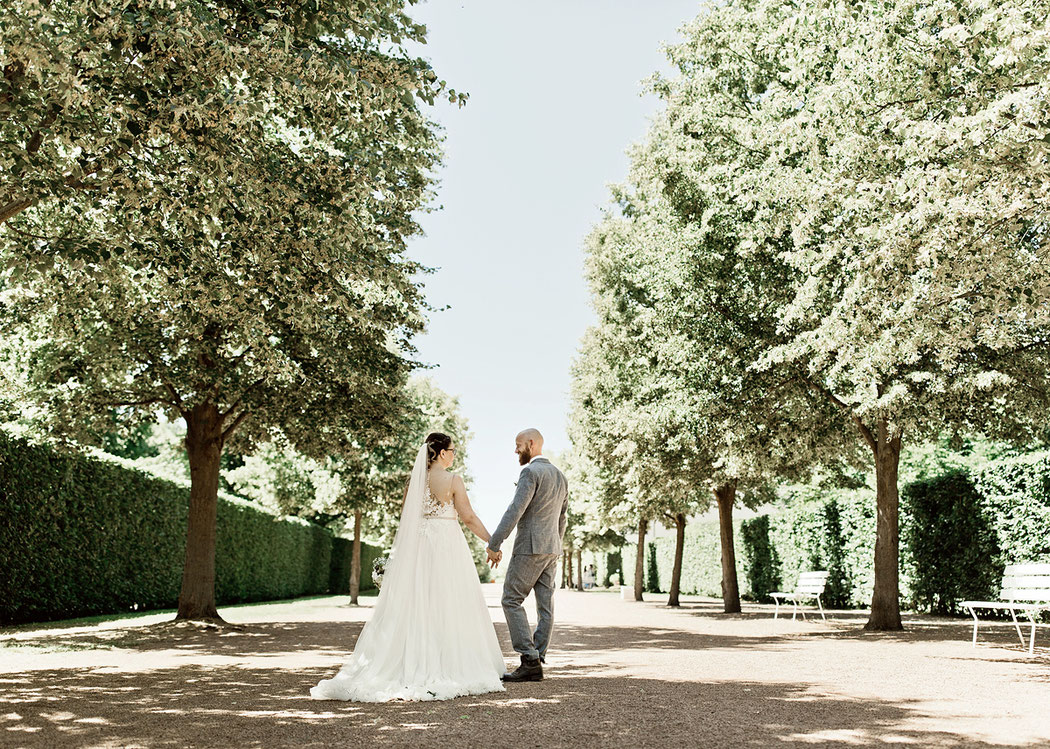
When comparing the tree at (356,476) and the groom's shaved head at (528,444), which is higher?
the tree at (356,476)

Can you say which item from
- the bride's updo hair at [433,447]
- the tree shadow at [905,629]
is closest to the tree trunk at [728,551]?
the tree shadow at [905,629]

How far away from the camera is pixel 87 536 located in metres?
17.7

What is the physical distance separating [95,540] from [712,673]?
13.7 metres

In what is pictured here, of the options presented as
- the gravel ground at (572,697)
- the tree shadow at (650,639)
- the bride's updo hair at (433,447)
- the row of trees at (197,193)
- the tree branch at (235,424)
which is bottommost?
the tree shadow at (650,639)

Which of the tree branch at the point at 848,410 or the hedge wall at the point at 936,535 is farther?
the hedge wall at the point at 936,535

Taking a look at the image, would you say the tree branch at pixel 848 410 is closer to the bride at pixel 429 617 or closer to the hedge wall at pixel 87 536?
the bride at pixel 429 617

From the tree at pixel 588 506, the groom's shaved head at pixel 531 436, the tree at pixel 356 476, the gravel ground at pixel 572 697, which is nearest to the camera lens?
the gravel ground at pixel 572 697

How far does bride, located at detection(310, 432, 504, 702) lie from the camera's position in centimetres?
772

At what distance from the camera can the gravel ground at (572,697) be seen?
585cm

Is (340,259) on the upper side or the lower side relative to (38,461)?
upper

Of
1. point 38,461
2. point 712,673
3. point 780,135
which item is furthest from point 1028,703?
point 38,461

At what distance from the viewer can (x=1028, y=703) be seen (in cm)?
752

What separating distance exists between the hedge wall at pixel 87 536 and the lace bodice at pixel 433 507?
10131mm

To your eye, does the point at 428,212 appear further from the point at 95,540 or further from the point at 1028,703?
the point at 1028,703
